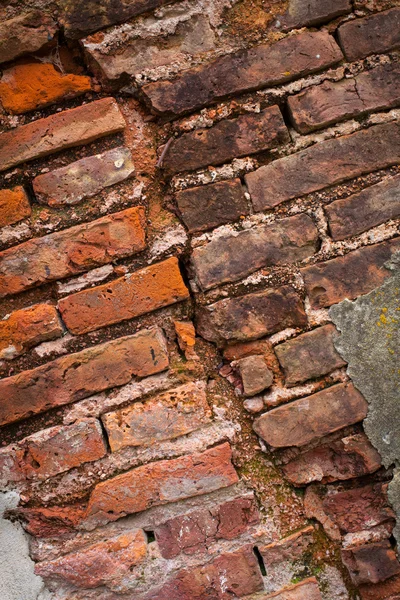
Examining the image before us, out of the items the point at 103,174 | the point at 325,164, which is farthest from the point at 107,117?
the point at 325,164

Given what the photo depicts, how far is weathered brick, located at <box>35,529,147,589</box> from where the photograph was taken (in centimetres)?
131

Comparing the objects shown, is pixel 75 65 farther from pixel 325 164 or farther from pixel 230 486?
pixel 230 486

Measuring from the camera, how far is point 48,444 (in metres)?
1.33

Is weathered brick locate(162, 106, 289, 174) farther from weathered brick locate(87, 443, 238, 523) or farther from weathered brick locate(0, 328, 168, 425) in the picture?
weathered brick locate(87, 443, 238, 523)

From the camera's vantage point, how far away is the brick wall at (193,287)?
52.0 inches

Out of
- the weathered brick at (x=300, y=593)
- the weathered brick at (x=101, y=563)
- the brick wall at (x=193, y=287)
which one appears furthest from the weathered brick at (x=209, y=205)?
the weathered brick at (x=300, y=593)

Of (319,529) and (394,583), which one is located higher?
(319,529)

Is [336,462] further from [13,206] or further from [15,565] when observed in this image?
[13,206]

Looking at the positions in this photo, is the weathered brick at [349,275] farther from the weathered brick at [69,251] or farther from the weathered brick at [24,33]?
the weathered brick at [24,33]

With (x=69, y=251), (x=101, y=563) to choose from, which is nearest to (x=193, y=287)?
(x=69, y=251)

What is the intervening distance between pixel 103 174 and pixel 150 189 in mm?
117

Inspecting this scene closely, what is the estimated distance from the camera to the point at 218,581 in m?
1.30

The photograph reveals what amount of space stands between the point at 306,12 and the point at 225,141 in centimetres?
38

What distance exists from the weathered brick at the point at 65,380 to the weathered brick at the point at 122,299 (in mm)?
66
